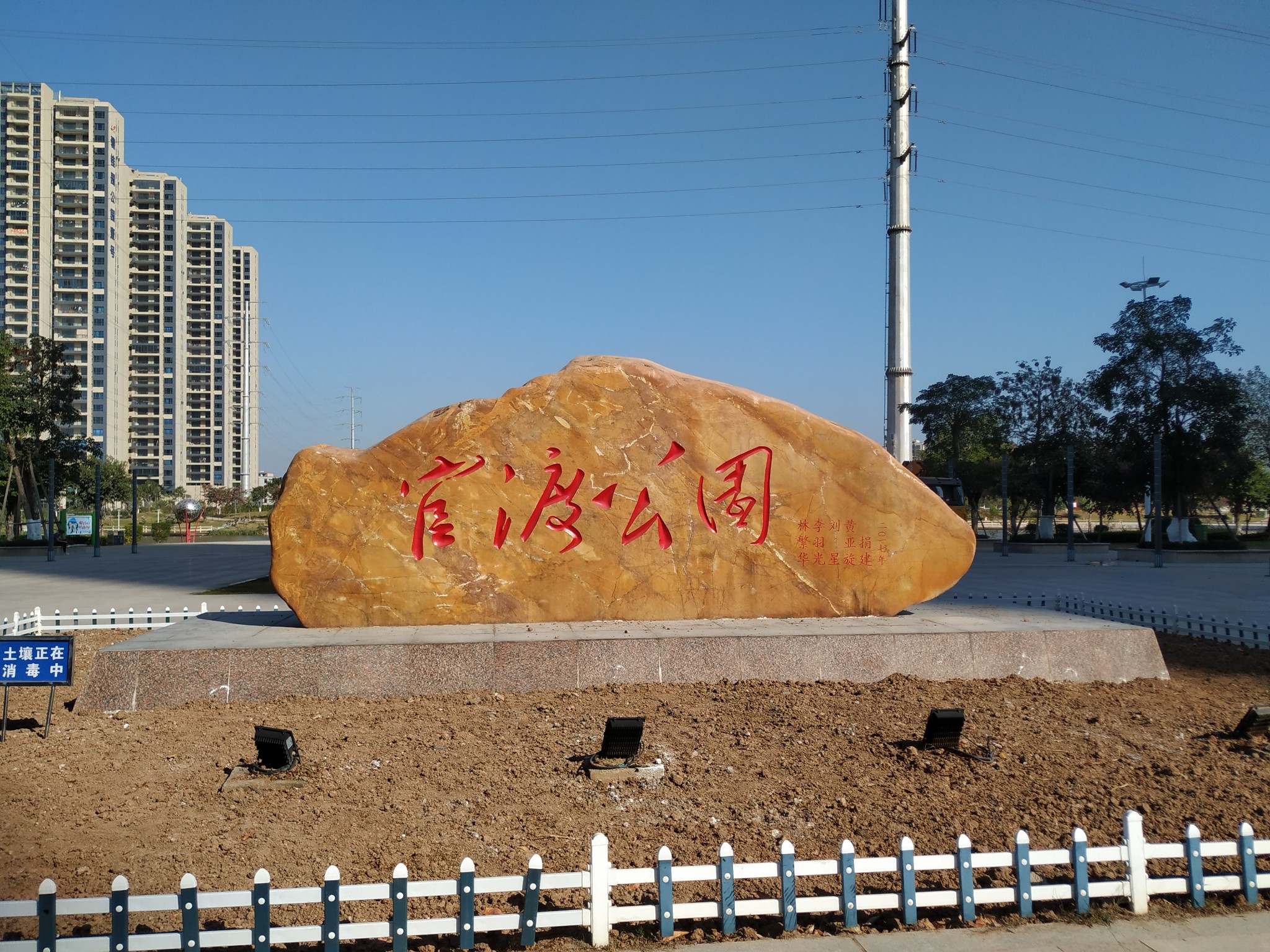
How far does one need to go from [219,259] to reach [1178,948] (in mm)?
94176

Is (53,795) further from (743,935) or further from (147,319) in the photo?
(147,319)

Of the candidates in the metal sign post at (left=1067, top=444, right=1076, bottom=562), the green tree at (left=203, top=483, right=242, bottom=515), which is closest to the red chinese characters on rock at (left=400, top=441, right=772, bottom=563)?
the metal sign post at (left=1067, top=444, right=1076, bottom=562)

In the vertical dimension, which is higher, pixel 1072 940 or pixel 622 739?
pixel 622 739

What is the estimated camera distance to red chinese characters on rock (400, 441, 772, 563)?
309 inches

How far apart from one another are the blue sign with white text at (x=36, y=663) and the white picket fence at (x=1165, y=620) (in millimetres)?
8809

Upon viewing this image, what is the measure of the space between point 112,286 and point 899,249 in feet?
227

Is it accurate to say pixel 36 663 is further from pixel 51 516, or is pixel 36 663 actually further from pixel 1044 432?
pixel 1044 432

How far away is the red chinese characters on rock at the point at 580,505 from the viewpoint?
7848 millimetres

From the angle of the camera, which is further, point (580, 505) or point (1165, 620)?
point (1165, 620)

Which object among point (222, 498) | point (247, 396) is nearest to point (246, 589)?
point (222, 498)

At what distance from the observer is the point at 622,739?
490 centimetres

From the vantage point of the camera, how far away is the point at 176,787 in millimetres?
4805

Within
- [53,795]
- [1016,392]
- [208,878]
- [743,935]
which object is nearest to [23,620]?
[53,795]

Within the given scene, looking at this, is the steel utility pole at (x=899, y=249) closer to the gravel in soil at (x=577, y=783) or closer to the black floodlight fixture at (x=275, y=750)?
the gravel in soil at (x=577, y=783)
